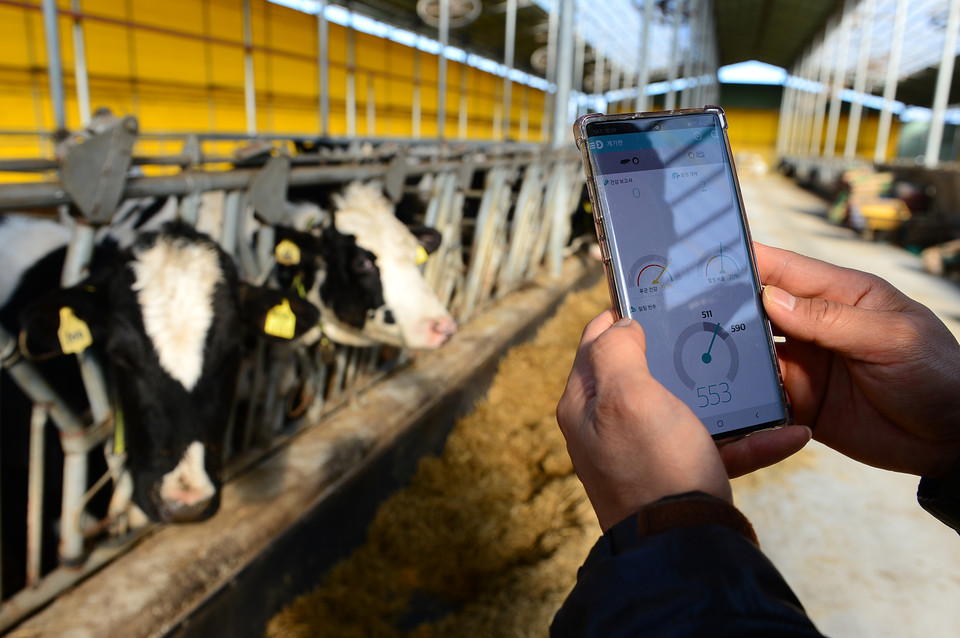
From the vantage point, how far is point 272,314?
230cm

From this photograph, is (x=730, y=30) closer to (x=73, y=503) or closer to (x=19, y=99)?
(x=19, y=99)

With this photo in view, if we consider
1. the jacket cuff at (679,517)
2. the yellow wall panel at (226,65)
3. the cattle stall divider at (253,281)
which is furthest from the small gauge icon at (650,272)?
the yellow wall panel at (226,65)

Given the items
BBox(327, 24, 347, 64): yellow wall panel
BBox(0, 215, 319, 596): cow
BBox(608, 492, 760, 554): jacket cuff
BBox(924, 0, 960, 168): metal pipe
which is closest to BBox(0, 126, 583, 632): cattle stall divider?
BBox(0, 215, 319, 596): cow

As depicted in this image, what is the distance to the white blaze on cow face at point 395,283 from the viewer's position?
3092 mm

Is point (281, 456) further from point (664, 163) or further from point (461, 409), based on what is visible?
point (664, 163)

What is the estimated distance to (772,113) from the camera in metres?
42.8

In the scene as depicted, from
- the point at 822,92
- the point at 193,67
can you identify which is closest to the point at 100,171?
the point at 193,67

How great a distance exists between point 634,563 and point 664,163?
0.65 meters

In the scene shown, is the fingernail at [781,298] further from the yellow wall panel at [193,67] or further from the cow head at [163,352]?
the yellow wall panel at [193,67]

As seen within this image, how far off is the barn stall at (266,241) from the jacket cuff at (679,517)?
172 centimetres

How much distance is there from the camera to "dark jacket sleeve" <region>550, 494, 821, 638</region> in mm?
512

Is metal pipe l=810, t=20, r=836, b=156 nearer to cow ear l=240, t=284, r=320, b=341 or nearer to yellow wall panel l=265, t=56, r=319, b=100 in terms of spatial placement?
yellow wall panel l=265, t=56, r=319, b=100

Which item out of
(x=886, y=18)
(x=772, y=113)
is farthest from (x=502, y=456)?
(x=772, y=113)

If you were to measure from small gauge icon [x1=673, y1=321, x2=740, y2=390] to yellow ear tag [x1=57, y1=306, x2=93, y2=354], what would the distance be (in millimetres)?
1733
